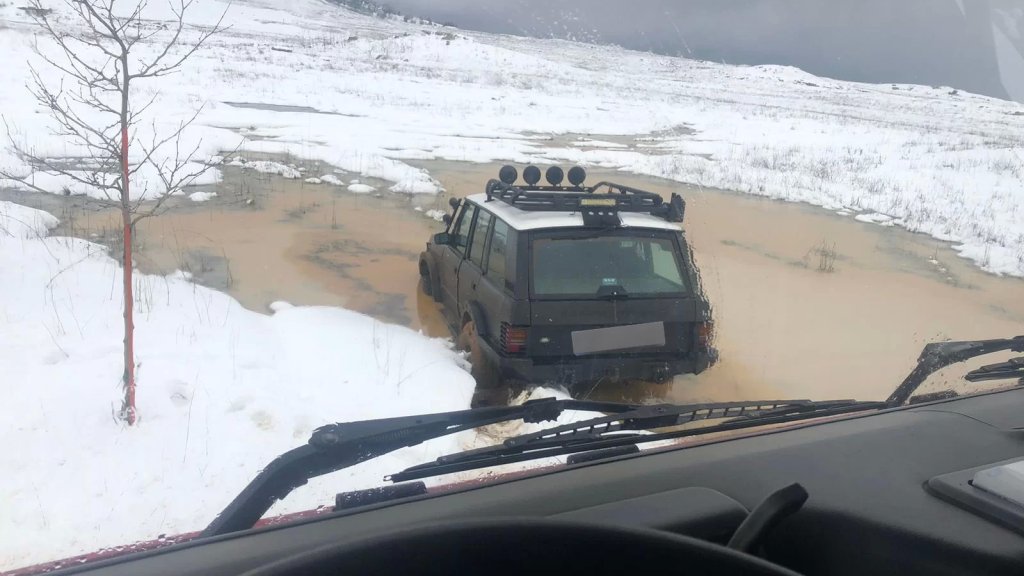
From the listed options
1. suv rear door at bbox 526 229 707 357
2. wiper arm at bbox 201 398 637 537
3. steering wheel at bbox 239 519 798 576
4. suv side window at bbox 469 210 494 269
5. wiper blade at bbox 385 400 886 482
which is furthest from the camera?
suv side window at bbox 469 210 494 269

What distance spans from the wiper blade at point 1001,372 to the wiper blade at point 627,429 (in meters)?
0.56

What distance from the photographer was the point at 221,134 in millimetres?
17750

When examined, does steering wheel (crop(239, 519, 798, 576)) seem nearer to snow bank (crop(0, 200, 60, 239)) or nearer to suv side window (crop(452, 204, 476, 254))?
suv side window (crop(452, 204, 476, 254))

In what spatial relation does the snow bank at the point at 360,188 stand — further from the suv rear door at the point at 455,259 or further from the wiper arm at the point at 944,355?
the wiper arm at the point at 944,355

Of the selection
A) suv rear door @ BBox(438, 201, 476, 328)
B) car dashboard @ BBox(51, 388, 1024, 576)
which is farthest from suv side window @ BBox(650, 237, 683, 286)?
car dashboard @ BBox(51, 388, 1024, 576)

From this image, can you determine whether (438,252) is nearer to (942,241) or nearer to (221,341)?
(221,341)

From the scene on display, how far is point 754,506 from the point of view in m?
2.16

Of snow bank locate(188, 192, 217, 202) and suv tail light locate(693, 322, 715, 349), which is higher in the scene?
suv tail light locate(693, 322, 715, 349)

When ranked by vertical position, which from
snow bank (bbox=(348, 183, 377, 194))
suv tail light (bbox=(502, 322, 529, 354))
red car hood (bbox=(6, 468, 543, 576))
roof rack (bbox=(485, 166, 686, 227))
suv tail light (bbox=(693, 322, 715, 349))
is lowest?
snow bank (bbox=(348, 183, 377, 194))

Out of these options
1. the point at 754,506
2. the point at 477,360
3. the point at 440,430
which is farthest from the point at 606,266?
the point at 754,506

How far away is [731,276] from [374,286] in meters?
4.50

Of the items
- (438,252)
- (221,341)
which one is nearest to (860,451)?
(221,341)

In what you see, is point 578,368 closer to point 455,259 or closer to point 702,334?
point 702,334

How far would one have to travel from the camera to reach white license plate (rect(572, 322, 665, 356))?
205 inches
